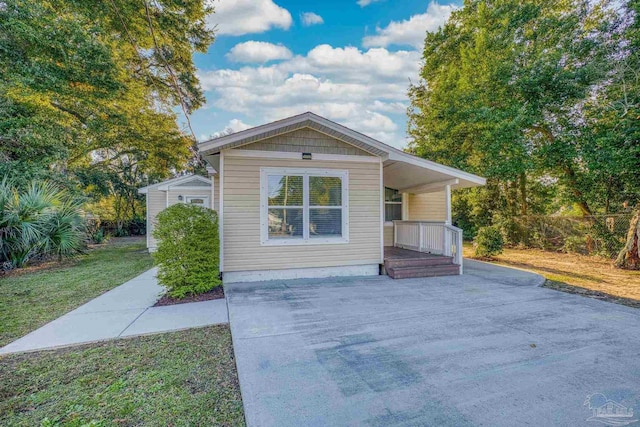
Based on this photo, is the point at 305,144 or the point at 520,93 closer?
the point at 305,144

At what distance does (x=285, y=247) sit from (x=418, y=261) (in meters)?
3.29

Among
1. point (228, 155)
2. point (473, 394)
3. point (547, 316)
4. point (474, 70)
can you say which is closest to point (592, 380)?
point (473, 394)

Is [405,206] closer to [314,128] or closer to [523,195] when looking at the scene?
[314,128]

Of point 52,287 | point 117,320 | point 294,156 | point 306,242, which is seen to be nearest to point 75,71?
point 52,287

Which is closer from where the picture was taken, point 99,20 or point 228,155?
point 228,155

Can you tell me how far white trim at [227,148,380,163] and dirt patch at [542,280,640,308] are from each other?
4698 mm

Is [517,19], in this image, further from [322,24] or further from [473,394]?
[473,394]

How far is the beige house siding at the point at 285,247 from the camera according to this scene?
6105mm

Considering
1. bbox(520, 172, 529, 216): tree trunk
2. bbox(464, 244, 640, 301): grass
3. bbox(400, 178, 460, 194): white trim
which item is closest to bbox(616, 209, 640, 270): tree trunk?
bbox(464, 244, 640, 301): grass

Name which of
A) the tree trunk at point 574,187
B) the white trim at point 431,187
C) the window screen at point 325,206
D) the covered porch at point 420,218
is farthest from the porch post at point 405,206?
the tree trunk at point 574,187

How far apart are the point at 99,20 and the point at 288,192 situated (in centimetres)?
1036

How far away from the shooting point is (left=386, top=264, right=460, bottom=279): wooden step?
679 centimetres

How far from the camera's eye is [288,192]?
21.0ft

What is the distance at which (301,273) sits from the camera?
665 centimetres
